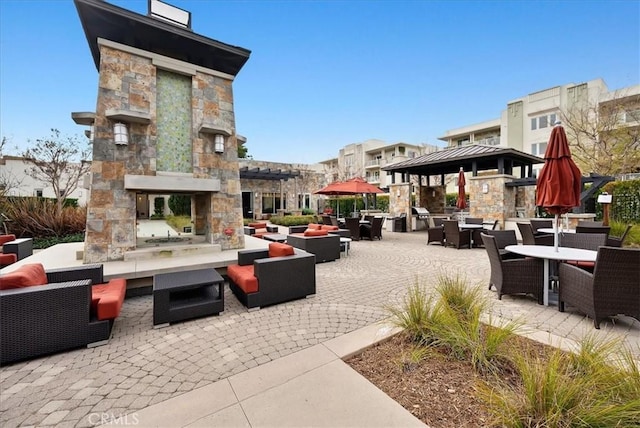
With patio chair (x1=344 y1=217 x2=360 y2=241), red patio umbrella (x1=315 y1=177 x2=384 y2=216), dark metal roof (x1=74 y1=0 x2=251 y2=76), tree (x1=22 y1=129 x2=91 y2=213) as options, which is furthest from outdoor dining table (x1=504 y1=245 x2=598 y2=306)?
tree (x1=22 y1=129 x2=91 y2=213)

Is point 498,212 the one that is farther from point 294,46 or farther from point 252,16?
point 252,16

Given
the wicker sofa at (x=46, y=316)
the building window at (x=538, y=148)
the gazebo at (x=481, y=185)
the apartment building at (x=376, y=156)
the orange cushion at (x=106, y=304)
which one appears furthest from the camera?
the apartment building at (x=376, y=156)

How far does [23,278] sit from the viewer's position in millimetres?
2738

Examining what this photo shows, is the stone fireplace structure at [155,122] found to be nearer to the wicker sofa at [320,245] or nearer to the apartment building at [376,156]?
the wicker sofa at [320,245]

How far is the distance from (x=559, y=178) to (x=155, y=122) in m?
7.39

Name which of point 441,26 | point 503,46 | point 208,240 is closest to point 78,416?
point 208,240

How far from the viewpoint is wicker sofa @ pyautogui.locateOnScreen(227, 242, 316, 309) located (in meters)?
3.87

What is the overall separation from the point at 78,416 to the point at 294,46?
44.2 ft

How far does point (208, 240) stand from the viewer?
6.46 m

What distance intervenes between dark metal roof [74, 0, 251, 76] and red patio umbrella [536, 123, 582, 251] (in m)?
6.26

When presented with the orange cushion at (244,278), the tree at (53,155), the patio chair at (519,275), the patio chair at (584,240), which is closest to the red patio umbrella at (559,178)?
the patio chair at (519,275)

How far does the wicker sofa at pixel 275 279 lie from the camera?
3865 mm

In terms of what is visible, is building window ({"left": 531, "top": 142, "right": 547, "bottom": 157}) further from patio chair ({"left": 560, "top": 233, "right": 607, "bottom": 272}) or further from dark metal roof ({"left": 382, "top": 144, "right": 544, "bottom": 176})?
patio chair ({"left": 560, "top": 233, "right": 607, "bottom": 272})

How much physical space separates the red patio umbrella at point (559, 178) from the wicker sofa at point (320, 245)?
4334 millimetres
